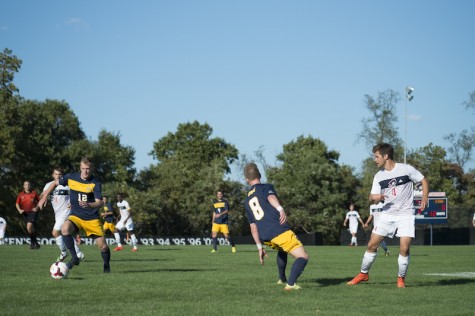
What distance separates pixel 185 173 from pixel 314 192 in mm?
13763

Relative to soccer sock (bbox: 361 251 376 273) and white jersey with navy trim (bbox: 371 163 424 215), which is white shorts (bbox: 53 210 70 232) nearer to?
soccer sock (bbox: 361 251 376 273)

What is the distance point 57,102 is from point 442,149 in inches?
1580

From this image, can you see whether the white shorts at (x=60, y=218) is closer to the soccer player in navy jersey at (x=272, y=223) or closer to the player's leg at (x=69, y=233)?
the player's leg at (x=69, y=233)

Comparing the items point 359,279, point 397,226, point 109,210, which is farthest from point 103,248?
point 109,210

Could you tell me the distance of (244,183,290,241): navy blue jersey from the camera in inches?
425

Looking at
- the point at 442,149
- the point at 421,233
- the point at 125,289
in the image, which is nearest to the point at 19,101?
the point at 421,233

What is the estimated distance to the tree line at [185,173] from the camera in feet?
183

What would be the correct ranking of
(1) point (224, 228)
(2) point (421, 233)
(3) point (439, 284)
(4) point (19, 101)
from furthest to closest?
1. (4) point (19, 101)
2. (2) point (421, 233)
3. (1) point (224, 228)
4. (3) point (439, 284)

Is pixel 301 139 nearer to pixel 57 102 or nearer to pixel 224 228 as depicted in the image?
pixel 57 102

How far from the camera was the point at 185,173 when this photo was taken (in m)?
67.1

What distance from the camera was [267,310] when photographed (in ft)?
27.8

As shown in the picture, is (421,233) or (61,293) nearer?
(61,293)

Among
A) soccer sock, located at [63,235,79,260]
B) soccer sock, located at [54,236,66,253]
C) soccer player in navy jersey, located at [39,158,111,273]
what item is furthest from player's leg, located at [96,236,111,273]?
soccer sock, located at [54,236,66,253]

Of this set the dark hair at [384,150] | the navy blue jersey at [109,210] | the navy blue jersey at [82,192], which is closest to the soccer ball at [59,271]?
the navy blue jersey at [82,192]
